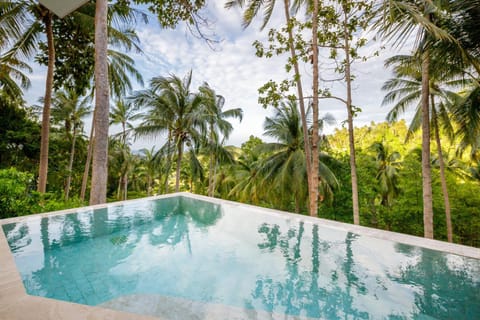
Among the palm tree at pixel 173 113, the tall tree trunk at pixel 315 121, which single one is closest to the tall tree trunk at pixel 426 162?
the tall tree trunk at pixel 315 121

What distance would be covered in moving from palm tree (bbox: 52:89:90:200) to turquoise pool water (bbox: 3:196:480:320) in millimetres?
11199

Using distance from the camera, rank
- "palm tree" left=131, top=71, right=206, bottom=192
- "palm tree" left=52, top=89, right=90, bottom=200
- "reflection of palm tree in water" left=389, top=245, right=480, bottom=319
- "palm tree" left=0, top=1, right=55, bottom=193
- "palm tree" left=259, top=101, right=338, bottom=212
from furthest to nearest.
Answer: "palm tree" left=52, top=89, right=90, bottom=200, "palm tree" left=259, top=101, right=338, bottom=212, "palm tree" left=131, top=71, right=206, bottom=192, "palm tree" left=0, top=1, right=55, bottom=193, "reflection of palm tree in water" left=389, top=245, right=480, bottom=319

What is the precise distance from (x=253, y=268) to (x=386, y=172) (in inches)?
600

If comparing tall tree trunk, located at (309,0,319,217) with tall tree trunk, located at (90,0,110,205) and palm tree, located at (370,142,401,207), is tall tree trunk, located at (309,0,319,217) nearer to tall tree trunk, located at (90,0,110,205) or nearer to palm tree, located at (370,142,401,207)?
tall tree trunk, located at (90,0,110,205)

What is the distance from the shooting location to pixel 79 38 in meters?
7.51

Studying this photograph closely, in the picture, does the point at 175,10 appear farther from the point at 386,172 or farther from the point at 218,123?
the point at 386,172

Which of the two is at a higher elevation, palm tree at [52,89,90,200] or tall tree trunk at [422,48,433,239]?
palm tree at [52,89,90,200]

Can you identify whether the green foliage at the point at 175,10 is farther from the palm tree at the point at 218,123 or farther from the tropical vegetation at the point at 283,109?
the palm tree at the point at 218,123

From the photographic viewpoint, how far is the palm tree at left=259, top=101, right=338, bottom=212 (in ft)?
34.4

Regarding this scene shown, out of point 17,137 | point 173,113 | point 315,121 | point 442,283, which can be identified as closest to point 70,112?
point 17,137

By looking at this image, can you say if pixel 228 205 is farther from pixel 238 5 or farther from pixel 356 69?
pixel 238 5

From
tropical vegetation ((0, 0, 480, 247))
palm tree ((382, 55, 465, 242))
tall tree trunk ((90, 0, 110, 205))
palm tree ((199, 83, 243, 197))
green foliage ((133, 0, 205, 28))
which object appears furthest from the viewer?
Result: palm tree ((199, 83, 243, 197))

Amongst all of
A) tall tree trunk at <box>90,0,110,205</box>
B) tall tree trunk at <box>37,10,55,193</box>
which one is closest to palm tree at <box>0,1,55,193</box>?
tall tree trunk at <box>37,10,55,193</box>

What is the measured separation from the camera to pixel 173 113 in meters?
10.1
